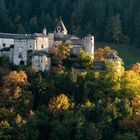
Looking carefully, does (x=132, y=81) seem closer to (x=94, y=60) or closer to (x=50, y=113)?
(x=94, y=60)

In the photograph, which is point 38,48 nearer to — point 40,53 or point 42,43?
point 42,43

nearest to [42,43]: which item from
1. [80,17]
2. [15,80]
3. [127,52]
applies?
[15,80]

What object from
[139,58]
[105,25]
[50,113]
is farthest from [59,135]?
[105,25]

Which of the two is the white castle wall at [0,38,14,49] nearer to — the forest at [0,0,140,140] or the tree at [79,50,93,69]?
the forest at [0,0,140,140]

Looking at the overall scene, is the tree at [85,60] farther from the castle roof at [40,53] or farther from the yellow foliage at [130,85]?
the yellow foliage at [130,85]

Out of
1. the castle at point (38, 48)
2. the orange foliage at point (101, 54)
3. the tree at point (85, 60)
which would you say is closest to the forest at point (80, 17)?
the orange foliage at point (101, 54)
